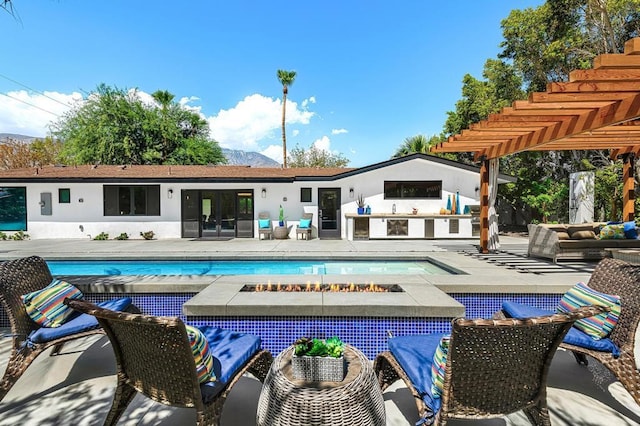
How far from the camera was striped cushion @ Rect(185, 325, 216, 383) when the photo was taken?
1.94m

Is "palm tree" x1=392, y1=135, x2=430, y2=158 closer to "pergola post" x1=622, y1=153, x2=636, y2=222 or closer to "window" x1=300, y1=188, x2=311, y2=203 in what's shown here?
"window" x1=300, y1=188, x2=311, y2=203

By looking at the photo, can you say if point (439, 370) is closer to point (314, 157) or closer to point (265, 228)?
point (265, 228)

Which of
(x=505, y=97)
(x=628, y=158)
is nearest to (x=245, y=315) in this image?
(x=628, y=158)

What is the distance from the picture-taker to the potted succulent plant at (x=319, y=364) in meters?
1.91

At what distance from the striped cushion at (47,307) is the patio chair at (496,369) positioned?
10.3 ft

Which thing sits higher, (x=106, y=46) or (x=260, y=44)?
(x=260, y=44)

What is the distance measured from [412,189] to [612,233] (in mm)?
6930

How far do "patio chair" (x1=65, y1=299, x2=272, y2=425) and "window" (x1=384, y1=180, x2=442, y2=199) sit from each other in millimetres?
11814

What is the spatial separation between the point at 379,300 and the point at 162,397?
7.27 feet

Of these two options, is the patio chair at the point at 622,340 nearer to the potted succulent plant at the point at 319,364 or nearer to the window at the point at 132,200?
the potted succulent plant at the point at 319,364

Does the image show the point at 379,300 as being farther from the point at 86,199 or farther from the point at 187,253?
the point at 86,199

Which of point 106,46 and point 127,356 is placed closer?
point 127,356

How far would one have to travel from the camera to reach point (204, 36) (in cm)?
1842

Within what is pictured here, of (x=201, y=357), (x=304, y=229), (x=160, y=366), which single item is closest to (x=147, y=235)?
(x=304, y=229)
